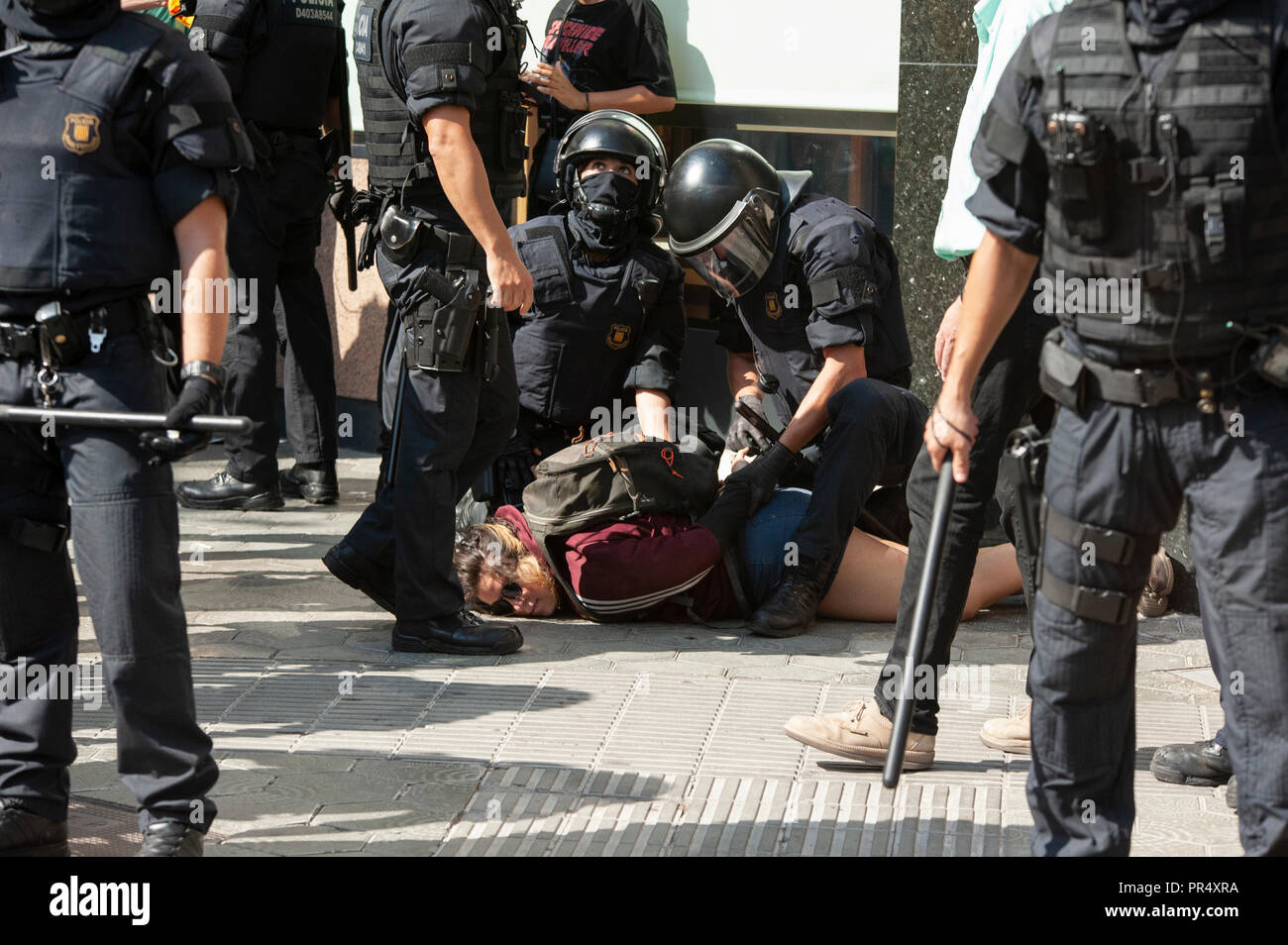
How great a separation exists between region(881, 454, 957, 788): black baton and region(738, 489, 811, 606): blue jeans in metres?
2.22

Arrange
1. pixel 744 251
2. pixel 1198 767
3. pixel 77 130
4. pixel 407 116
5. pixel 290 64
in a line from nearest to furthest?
pixel 77 130 → pixel 1198 767 → pixel 407 116 → pixel 744 251 → pixel 290 64

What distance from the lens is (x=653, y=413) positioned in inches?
Result: 236

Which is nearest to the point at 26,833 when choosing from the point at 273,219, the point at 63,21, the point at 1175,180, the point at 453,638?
the point at 63,21

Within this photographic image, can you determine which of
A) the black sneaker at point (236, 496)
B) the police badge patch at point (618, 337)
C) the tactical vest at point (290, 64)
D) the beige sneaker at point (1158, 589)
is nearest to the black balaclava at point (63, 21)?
the police badge patch at point (618, 337)

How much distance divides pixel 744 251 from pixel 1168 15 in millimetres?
2740

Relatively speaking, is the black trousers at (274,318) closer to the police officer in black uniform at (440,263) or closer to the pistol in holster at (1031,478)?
the police officer in black uniform at (440,263)

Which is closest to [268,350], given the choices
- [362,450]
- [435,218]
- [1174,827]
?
[362,450]

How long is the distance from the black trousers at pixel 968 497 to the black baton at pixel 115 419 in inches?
63.9

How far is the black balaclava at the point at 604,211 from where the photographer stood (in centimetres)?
596

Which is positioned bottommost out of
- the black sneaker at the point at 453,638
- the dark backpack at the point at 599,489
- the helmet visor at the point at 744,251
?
the black sneaker at the point at 453,638

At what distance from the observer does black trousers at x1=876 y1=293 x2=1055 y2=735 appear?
3854 millimetres

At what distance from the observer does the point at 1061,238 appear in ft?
9.87

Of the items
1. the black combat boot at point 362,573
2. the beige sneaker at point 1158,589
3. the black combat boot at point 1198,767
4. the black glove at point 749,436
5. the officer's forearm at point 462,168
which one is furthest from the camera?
the black glove at point 749,436

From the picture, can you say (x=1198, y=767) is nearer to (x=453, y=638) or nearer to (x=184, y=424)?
(x=453, y=638)
